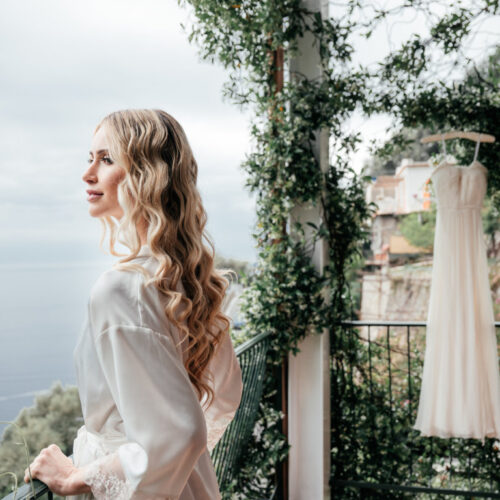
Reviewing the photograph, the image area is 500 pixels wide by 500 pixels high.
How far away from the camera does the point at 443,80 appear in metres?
2.75

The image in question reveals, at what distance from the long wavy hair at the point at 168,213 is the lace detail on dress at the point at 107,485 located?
0.25 meters

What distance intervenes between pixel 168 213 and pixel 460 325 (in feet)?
6.85

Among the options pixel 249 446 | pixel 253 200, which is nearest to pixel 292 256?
pixel 253 200

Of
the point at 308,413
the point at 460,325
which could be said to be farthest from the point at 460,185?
the point at 308,413

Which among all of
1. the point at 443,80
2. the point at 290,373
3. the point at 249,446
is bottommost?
the point at 249,446

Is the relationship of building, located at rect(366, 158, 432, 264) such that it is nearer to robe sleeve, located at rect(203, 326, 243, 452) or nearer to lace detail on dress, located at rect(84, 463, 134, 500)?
robe sleeve, located at rect(203, 326, 243, 452)

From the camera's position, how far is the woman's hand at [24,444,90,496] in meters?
0.90

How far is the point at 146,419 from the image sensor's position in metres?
0.84

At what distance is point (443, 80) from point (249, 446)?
6.92ft

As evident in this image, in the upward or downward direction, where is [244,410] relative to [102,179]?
downward

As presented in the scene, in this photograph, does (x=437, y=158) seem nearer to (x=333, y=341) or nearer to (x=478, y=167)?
(x=478, y=167)

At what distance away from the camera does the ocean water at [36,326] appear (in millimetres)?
1656

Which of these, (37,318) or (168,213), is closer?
(168,213)

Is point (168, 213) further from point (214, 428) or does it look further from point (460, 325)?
point (460, 325)
